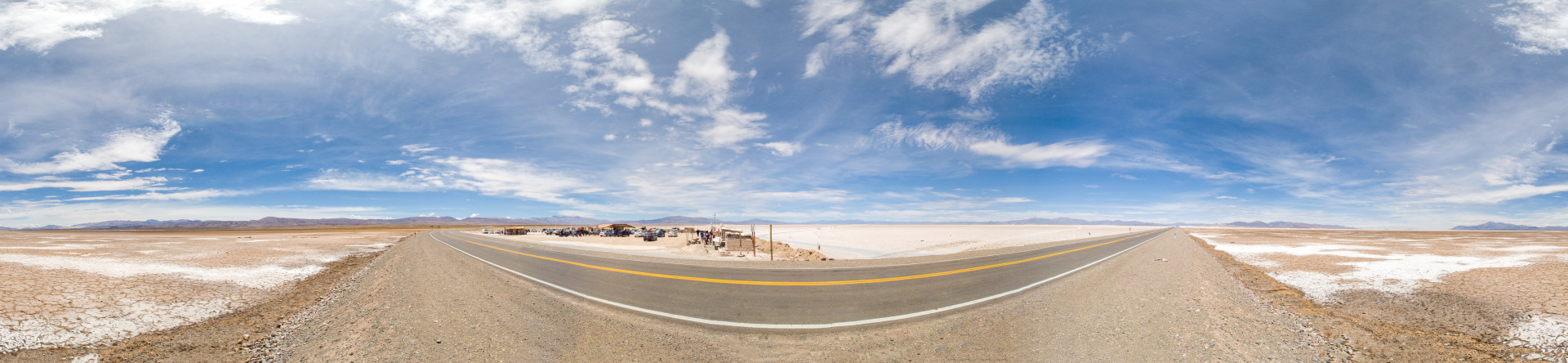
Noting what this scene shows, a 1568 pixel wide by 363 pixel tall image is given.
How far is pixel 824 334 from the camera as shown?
7301 millimetres

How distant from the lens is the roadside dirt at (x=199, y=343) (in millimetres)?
7164

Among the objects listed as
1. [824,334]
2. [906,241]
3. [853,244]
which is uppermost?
[824,334]

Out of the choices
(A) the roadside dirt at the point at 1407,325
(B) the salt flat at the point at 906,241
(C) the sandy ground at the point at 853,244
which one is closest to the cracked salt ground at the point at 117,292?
(C) the sandy ground at the point at 853,244

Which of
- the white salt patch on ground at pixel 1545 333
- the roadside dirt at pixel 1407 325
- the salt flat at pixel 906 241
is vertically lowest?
the salt flat at pixel 906 241

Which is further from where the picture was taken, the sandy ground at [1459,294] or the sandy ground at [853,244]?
the sandy ground at [853,244]

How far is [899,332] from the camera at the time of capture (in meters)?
7.30

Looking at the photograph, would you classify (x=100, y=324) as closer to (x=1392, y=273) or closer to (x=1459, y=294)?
(x=1459, y=294)

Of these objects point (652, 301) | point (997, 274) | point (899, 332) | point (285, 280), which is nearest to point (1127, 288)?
point (997, 274)

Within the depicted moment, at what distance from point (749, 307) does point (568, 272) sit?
1016cm

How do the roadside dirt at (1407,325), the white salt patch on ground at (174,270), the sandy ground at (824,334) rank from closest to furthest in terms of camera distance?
the sandy ground at (824,334)
the roadside dirt at (1407,325)
the white salt patch on ground at (174,270)

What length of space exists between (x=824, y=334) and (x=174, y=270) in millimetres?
24278

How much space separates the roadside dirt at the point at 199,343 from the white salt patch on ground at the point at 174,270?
16.7 ft

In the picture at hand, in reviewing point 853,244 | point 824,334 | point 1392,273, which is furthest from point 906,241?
point 824,334

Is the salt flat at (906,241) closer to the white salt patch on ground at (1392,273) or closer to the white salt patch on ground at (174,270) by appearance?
the white salt patch on ground at (1392,273)
